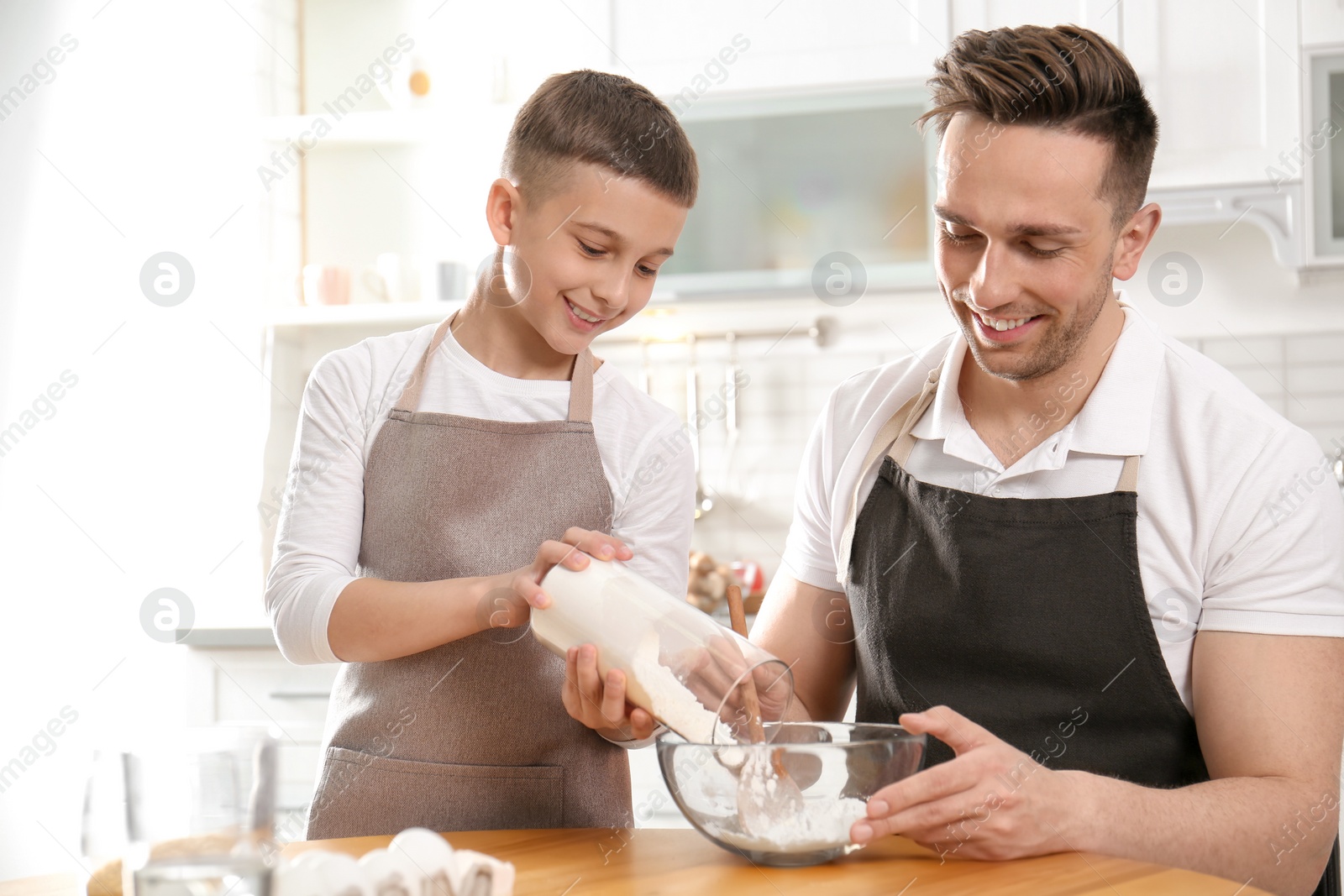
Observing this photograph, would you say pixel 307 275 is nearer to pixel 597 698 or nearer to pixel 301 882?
pixel 597 698

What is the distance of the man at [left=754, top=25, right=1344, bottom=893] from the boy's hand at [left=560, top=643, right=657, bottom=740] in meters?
0.29

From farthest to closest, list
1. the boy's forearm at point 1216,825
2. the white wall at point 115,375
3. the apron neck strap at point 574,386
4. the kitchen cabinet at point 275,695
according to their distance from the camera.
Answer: the white wall at point 115,375 → the kitchen cabinet at point 275,695 → the apron neck strap at point 574,386 → the boy's forearm at point 1216,825

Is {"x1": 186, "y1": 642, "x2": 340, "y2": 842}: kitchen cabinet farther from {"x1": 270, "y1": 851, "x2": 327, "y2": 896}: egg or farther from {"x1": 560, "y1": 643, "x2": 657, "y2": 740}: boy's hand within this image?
{"x1": 270, "y1": 851, "x2": 327, "y2": 896}: egg

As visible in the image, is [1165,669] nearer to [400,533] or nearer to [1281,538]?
[1281,538]

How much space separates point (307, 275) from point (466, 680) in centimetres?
212

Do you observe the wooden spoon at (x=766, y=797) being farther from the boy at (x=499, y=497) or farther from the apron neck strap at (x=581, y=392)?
the apron neck strap at (x=581, y=392)

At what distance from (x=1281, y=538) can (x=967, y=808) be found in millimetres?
466

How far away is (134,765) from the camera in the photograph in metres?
0.66

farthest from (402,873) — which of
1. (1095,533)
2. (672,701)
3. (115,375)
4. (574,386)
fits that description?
(115,375)

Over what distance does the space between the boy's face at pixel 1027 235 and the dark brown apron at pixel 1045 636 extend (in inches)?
6.3

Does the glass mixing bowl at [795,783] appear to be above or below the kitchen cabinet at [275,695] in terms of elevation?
above

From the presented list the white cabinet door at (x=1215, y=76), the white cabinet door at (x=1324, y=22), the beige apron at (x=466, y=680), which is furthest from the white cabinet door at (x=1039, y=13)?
the beige apron at (x=466, y=680)

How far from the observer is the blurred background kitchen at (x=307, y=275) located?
2.77m

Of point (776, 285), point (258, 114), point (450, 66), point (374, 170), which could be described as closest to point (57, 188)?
point (258, 114)
